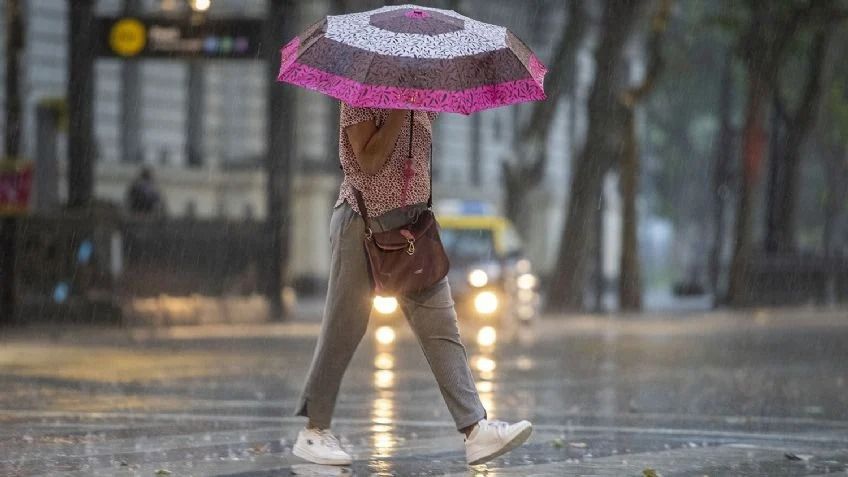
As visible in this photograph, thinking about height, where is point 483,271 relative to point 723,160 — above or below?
below

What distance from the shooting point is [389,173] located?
752 cm

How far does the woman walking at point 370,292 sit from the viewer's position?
7430 mm

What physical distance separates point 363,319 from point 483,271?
17864 mm

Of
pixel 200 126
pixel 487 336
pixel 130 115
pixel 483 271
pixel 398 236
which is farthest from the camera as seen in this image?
pixel 200 126

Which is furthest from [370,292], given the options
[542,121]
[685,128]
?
[685,128]

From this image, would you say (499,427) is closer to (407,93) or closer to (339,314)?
(339,314)

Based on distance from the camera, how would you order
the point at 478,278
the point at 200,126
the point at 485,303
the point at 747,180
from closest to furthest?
the point at 485,303 < the point at 478,278 < the point at 747,180 < the point at 200,126

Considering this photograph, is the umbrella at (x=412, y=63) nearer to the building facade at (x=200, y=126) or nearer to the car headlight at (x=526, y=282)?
the car headlight at (x=526, y=282)

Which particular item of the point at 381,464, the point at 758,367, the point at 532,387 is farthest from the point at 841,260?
the point at 381,464

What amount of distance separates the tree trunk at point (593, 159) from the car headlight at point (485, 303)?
812cm

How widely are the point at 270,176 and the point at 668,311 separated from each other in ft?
32.3

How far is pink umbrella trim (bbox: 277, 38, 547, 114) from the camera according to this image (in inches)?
275

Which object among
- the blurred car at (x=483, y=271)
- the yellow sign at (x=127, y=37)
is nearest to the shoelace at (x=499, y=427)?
the blurred car at (x=483, y=271)

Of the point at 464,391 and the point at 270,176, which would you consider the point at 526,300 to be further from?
the point at 464,391
